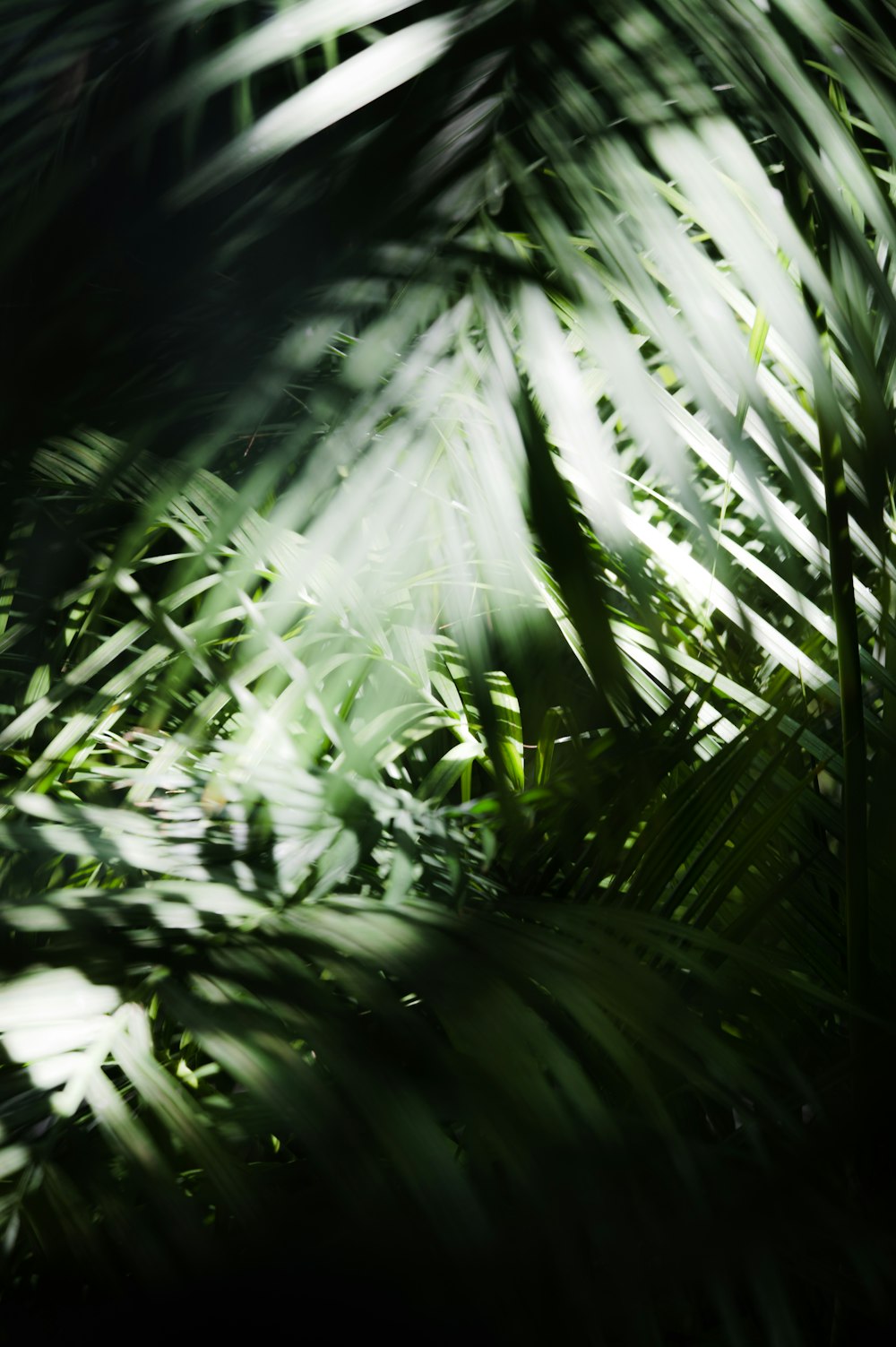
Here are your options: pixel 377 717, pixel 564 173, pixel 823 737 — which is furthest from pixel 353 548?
pixel 823 737

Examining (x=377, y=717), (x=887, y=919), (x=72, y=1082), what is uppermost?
(x=377, y=717)

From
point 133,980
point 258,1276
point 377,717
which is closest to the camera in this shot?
point 258,1276

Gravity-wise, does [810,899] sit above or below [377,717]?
below

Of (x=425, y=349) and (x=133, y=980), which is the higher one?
(x=425, y=349)

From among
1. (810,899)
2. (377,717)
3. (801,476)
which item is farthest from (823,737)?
(801,476)

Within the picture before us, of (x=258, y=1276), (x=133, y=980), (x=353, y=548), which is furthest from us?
(x=353, y=548)

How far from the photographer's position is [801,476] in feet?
0.78

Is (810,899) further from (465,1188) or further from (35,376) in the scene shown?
(35,376)

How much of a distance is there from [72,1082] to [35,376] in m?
0.23

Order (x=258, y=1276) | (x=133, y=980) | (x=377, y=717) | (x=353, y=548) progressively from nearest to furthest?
(x=258, y=1276), (x=133, y=980), (x=353, y=548), (x=377, y=717)

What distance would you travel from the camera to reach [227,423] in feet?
0.87

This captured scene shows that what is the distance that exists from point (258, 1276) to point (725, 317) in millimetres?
272

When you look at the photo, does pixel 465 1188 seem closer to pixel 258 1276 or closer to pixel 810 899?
pixel 258 1276

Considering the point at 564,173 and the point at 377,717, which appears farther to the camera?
the point at 377,717
